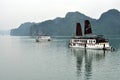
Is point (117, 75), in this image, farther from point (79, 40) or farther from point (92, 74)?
point (79, 40)

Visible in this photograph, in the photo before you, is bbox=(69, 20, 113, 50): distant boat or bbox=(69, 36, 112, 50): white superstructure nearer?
bbox=(69, 36, 112, 50): white superstructure

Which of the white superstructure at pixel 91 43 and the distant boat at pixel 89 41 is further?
the distant boat at pixel 89 41

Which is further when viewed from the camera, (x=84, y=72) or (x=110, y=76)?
(x=84, y=72)

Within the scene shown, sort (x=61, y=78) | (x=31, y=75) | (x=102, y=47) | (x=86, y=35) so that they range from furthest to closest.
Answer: (x=86, y=35), (x=102, y=47), (x=31, y=75), (x=61, y=78)

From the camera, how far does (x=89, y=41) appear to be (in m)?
114

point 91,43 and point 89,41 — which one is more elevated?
point 89,41

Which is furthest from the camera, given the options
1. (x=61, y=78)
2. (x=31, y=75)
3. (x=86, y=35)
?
(x=86, y=35)

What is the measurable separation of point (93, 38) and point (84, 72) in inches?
2241

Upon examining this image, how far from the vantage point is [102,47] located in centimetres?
10844

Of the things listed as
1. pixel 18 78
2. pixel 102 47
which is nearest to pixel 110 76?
pixel 18 78

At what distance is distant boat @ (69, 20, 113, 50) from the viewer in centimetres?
10869

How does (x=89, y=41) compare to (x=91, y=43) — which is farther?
(x=89, y=41)

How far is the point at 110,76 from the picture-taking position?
5122cm

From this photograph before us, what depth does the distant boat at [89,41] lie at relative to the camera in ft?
357
